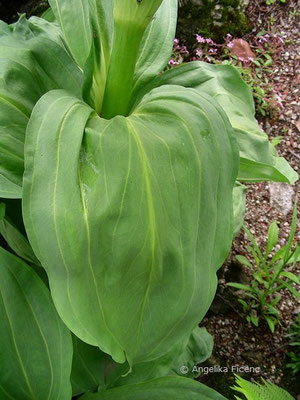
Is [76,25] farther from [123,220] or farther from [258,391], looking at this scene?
[258,391]

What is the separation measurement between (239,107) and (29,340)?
2.38 feet


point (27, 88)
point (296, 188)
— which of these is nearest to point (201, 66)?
point (27, 88)

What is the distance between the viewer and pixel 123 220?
27.5 inches

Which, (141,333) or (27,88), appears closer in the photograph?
(141,333)

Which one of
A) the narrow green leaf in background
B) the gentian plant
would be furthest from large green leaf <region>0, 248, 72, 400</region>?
the narrow green leaf in background

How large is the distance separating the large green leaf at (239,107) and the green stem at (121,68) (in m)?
0.13

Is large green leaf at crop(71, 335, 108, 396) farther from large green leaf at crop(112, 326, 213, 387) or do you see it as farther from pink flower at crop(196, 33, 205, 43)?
pink flower at crop(196, 33, 205, 43)

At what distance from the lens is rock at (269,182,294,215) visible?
6.14 ft

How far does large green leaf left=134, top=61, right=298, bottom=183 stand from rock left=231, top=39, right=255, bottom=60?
0.97m

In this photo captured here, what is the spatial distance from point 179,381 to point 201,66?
723 mm

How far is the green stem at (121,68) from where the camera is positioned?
0.83 meters

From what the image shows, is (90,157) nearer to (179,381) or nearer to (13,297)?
(13,297)

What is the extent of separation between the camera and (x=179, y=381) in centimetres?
103

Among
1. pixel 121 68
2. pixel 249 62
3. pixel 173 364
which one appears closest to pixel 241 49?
pixel 249 62
